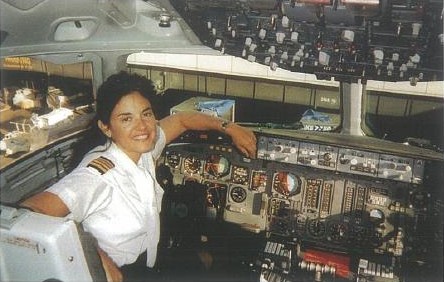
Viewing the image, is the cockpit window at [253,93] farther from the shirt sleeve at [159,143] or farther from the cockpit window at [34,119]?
the shirt sleeve at [159,143]

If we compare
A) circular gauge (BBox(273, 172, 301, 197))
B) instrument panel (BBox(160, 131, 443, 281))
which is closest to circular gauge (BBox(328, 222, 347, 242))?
instrument panel (BBox(160, 131, 443, 281))

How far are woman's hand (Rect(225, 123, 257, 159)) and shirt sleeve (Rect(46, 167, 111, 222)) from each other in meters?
1.28

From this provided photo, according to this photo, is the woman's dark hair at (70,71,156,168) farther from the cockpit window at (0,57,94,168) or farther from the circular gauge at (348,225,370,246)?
the circular gauge at (348,225,370,246)

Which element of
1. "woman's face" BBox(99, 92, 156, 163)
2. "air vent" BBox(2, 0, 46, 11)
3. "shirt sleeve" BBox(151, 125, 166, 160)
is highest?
"air vent" BBox(2, 0, 46, 11)

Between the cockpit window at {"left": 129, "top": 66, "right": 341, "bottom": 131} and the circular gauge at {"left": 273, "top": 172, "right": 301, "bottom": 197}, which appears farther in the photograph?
the cockpit window at {"left": 129, "top": 66, "right": 341, "bottom": 131}

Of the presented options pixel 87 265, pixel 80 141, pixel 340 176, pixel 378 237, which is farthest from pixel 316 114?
pixel 87 265

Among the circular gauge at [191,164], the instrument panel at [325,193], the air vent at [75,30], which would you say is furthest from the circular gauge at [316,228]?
the air vent at [75,30]

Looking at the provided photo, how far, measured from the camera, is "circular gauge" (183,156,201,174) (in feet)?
10.4

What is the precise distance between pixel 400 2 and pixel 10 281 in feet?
5.87

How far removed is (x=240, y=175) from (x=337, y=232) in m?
0.91

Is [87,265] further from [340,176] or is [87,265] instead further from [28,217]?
[340,176]

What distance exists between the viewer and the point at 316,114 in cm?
323

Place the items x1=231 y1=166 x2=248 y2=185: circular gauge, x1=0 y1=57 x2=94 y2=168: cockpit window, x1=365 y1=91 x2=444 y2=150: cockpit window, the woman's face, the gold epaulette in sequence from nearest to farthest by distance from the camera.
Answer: the gold epaulette → the woman's face → x1=0 y1=57 x2=94 y2=168: cockpit window → x1=231 y1=166 x2=248 y2=185: circular gauge → x1=365 y1=91 x2=444 y2=150: cockpit window

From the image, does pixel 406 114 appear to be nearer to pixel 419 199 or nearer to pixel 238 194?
pixel 419 199
